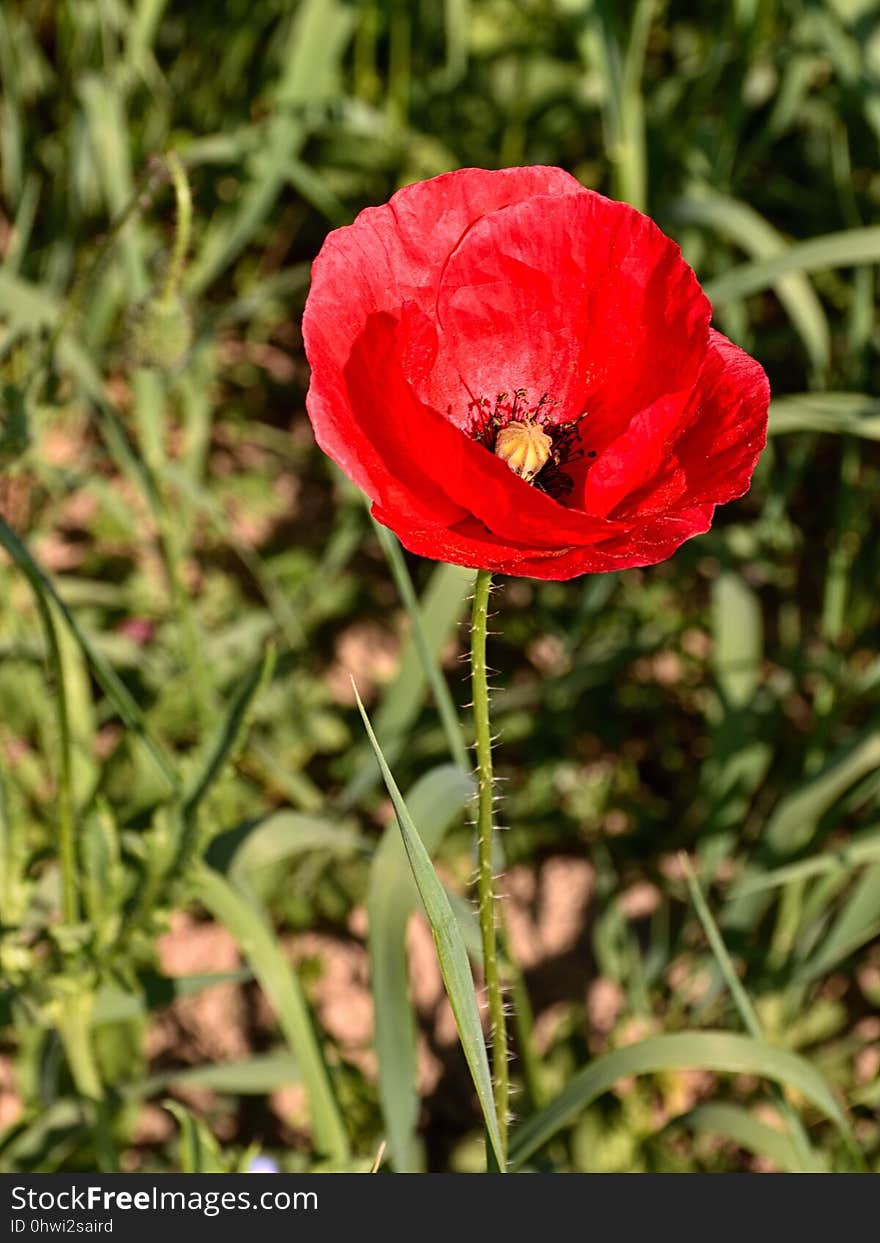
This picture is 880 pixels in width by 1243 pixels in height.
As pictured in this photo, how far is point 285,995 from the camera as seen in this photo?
4.76 ft

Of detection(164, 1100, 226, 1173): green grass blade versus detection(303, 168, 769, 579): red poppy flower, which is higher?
detection(303, 168, 769, 579): red poppy flower

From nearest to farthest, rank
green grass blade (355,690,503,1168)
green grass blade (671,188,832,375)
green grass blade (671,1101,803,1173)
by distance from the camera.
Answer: green grass blade (355,690,503,1168), green grass blade (671,1101,803,1173), green grass blade (671,188,832,375)

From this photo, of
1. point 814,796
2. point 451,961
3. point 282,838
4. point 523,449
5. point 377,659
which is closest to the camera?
point 451,961

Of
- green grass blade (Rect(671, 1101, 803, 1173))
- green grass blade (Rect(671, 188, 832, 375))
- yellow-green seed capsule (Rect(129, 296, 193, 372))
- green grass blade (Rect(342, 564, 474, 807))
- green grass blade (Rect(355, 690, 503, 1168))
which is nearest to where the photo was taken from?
green grass blade (Rect(355, 690, 503, 1168))

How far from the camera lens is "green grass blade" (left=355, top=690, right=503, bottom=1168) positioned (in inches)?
37.3

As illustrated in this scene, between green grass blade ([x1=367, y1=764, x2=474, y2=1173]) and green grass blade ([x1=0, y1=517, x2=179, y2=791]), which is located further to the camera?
green grass blade ([x1=367, y1=764, x2=474, y2=1173])

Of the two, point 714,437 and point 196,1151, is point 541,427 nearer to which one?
point 714,437

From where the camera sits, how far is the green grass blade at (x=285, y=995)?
55.6 inches

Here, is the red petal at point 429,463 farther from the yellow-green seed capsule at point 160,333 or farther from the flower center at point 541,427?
the yellow-green seed capsule at point 160,333

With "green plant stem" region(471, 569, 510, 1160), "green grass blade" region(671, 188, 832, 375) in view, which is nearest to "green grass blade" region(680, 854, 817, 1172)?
"green plant stem" region(471, 569, 510, 1160)

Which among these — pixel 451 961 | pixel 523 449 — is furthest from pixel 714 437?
pixel 451 961

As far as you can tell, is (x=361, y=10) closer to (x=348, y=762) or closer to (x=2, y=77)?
(x=2, y=77)

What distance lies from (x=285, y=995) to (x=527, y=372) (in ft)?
2.27

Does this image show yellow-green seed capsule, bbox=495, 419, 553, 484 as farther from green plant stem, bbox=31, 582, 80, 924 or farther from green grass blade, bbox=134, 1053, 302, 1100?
green grass blade, bbox=134, 1053, 302, 1100
